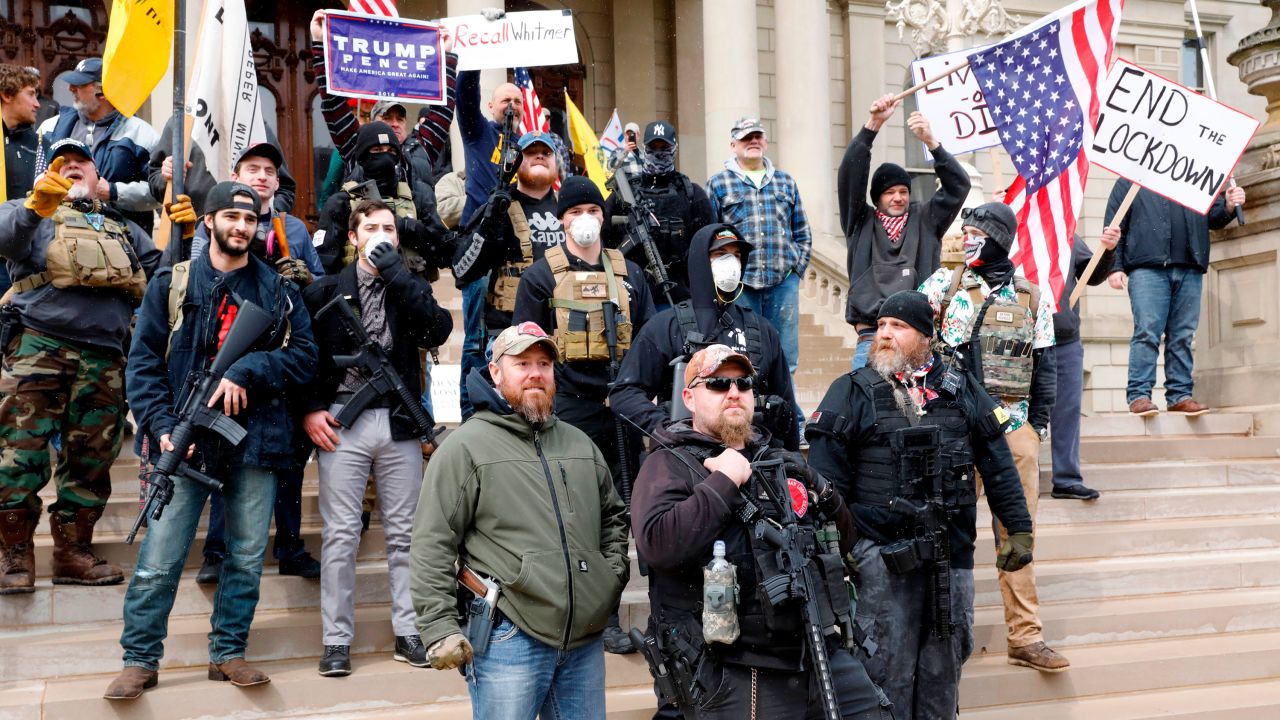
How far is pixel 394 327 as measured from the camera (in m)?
6.88

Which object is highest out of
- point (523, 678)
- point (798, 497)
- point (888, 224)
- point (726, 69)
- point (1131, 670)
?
point (726, 69)

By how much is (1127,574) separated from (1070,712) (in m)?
1.72

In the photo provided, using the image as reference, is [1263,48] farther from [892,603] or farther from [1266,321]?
[892,603]

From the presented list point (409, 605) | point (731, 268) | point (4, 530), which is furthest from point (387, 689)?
point (731, 268)

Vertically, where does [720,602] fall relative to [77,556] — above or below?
above

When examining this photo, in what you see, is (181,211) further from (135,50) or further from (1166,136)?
(1166,136)

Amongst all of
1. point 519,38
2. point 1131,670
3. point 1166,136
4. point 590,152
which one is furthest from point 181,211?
point 1166,136

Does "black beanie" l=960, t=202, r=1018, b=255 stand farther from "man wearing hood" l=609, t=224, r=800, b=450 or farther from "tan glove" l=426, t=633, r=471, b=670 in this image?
"tan glove" l=426, t=633, r=471, b=670

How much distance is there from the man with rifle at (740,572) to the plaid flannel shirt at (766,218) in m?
3.66

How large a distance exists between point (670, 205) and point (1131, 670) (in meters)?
3.81

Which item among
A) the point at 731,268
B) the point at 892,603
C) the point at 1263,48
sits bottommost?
the point at 892,603

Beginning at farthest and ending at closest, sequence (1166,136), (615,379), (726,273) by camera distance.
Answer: (1166,136) → (615,379) → (726,273)

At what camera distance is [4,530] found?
673 centimetres

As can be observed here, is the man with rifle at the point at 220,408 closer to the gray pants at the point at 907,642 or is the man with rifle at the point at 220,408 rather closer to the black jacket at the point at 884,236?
the gray pants at the point at 907,642
